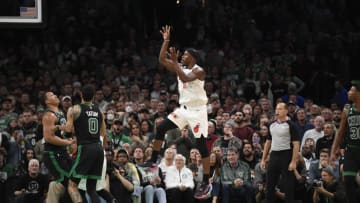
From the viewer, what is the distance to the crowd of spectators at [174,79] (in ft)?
59.7

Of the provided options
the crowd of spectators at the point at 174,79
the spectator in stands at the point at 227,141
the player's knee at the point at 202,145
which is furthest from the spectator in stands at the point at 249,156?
the player's knee at the point at 202,145

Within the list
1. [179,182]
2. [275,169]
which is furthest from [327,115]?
[275,169]

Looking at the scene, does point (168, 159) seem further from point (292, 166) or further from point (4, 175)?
point (292, 166)

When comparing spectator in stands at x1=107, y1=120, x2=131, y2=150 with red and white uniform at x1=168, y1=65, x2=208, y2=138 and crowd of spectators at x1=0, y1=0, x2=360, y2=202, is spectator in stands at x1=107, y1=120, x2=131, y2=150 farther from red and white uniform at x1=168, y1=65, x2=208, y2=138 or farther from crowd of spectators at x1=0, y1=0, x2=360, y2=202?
red and white uniform at x1=168, y1=65, x2=208, y2=138

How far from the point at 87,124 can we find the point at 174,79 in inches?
334

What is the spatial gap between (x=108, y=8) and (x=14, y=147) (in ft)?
24.5

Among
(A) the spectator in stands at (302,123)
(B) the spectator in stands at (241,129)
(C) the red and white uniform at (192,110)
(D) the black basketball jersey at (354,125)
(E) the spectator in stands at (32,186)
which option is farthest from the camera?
(A) the spectator in stands at (302,123)

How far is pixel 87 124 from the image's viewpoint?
14.3 meters

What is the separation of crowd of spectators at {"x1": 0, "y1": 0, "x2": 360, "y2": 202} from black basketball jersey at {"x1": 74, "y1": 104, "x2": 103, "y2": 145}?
8.91 ft

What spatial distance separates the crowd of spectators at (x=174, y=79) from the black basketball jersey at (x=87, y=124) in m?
2.71

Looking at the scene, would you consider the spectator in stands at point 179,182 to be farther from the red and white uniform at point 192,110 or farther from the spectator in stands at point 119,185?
the red and white uniform at point 192,110

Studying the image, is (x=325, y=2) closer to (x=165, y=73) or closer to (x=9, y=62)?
(x=165, y=73)

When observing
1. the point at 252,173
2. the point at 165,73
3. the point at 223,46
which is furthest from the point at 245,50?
the point at 252,173

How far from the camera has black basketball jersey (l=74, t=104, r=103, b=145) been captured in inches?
561
